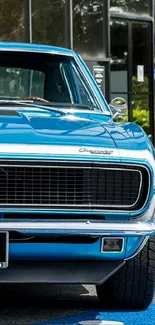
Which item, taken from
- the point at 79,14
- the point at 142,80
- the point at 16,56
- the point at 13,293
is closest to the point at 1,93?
the point at 16,56

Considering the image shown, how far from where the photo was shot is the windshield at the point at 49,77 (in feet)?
21.2

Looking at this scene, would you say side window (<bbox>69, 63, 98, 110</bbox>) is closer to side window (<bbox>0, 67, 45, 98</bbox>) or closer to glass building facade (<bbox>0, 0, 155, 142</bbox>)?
side window (<bbox>0, 67, 45, 98</bbox>)

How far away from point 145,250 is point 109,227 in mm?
506

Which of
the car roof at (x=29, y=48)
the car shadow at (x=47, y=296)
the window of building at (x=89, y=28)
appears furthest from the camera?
the window of building at (x=89, y=28)

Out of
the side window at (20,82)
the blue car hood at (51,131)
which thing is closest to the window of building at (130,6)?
the side window at (20,82)

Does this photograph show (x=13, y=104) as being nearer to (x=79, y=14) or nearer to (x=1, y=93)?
(x=1, y=93)

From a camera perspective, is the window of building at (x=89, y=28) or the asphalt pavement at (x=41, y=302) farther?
the window of building at (x=89, y=28)

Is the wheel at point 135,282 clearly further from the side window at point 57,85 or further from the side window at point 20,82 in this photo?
the side window at point 20,82

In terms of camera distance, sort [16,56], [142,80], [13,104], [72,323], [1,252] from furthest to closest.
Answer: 1. [142,80]
2. [16,56]
3. [13,104]
4. [72,323]
5. [1,252]

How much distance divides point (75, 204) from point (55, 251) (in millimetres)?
289

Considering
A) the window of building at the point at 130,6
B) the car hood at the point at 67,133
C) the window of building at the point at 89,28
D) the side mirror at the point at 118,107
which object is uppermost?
the window of building at the point at 130,6

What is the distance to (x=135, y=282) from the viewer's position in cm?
510

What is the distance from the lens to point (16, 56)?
21.9ft

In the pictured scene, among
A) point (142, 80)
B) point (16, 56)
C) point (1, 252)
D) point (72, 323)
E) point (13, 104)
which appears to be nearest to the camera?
point (1, 252)
